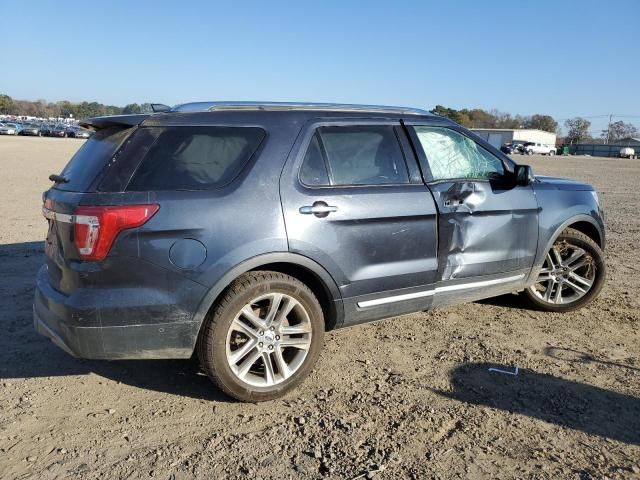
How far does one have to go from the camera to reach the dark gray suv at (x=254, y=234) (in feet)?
10.2

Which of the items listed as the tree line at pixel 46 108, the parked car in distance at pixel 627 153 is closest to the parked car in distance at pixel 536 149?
the parked car in distance at pixel 627 153

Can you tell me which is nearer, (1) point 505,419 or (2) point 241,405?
(1) point 505,419

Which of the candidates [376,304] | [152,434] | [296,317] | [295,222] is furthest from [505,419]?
[152,434]

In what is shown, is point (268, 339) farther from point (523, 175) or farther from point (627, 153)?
point (627, 153)

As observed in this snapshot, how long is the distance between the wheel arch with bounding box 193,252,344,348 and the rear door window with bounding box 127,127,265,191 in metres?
0.53

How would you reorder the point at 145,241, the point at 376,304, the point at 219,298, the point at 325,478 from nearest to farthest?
the point at 325,478
the point at 145,241
the point at 219,298
the point at 376,304

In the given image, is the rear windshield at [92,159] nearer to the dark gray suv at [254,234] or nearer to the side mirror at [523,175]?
the dark gray suv at [254,234]

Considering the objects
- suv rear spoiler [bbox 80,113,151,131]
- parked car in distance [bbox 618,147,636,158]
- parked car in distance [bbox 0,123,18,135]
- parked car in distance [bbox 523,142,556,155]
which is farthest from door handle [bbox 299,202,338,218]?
parked car in distance [bbox 618,147,636,158]

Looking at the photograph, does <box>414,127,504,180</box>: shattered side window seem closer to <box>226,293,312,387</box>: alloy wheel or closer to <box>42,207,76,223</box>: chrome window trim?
<box>226,293,312,387</box>: alloy wheel

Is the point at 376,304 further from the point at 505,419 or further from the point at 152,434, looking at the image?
the point at 152,434

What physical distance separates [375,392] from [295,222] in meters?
1.23

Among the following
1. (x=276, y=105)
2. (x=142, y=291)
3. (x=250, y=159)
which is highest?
(x=276, y=105)

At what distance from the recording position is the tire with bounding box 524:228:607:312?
507 cm

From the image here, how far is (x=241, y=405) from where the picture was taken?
3459 mm
